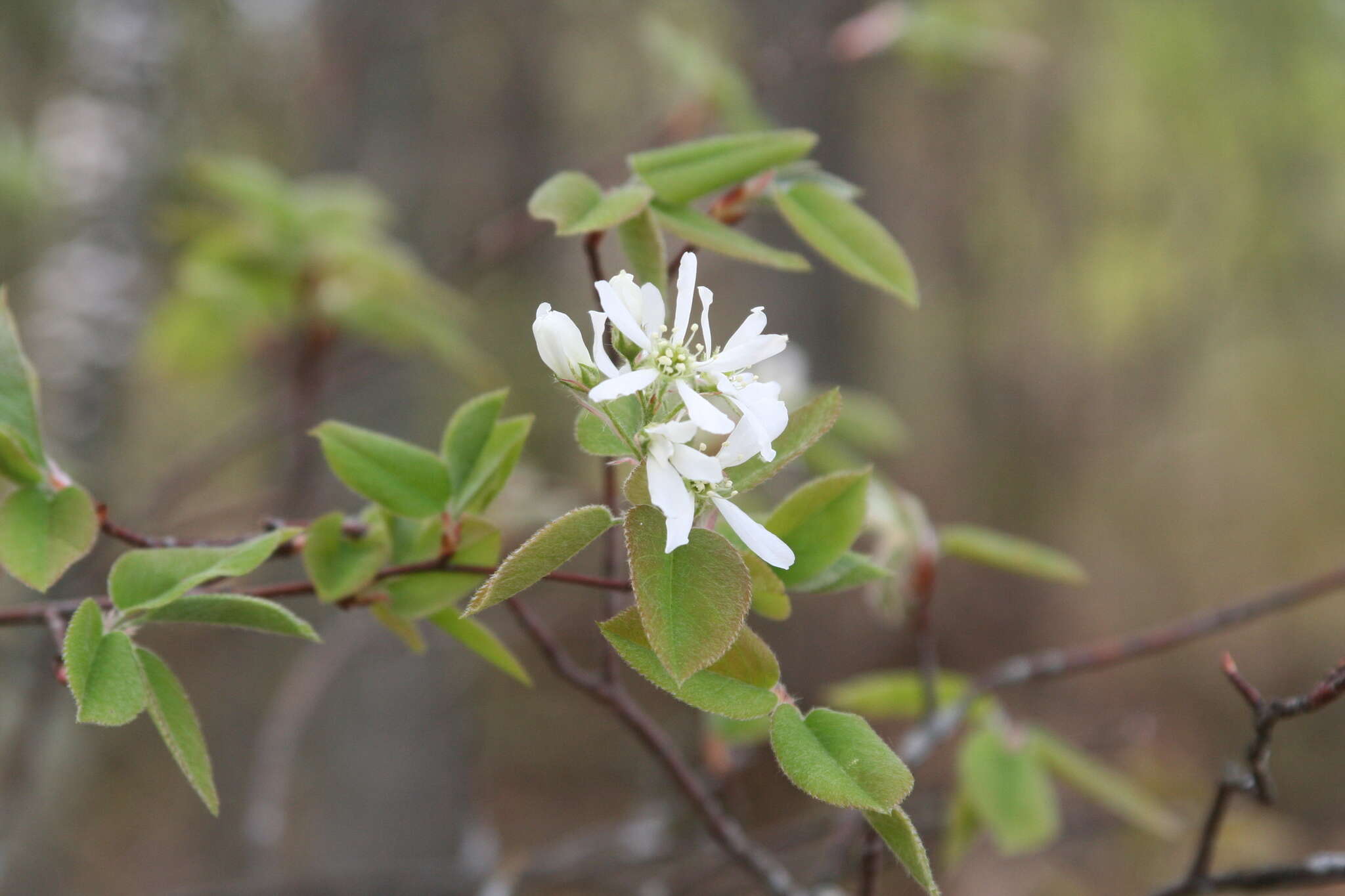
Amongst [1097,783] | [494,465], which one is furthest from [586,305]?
[494,465]

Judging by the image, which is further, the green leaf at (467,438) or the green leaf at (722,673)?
the green leaf at (467,438)

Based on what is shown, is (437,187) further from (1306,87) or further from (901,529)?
(1306,87)

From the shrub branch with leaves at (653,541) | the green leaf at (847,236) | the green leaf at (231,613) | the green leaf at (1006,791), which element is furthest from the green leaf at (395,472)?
the green leaf at (1006,791)

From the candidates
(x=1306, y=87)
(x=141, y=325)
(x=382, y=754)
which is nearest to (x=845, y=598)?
(x=382, y=754)

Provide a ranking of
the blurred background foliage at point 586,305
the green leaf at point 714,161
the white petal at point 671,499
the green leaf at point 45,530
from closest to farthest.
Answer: the white petal at point 671,499, the green leaf at point 45,530, the green leaf at point 714,161, the blurred background foliage at point 586,305

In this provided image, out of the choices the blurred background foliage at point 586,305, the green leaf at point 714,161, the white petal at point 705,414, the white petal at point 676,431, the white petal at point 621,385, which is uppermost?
the green leaf at point 714,161

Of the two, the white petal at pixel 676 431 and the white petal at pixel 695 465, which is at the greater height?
the white petal at pixel 676 431

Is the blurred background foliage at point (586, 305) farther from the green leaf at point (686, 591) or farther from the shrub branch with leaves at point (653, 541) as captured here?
the green leaf at point (686, 591)

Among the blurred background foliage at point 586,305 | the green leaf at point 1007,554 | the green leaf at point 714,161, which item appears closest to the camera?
the green leaf at point 714,161
